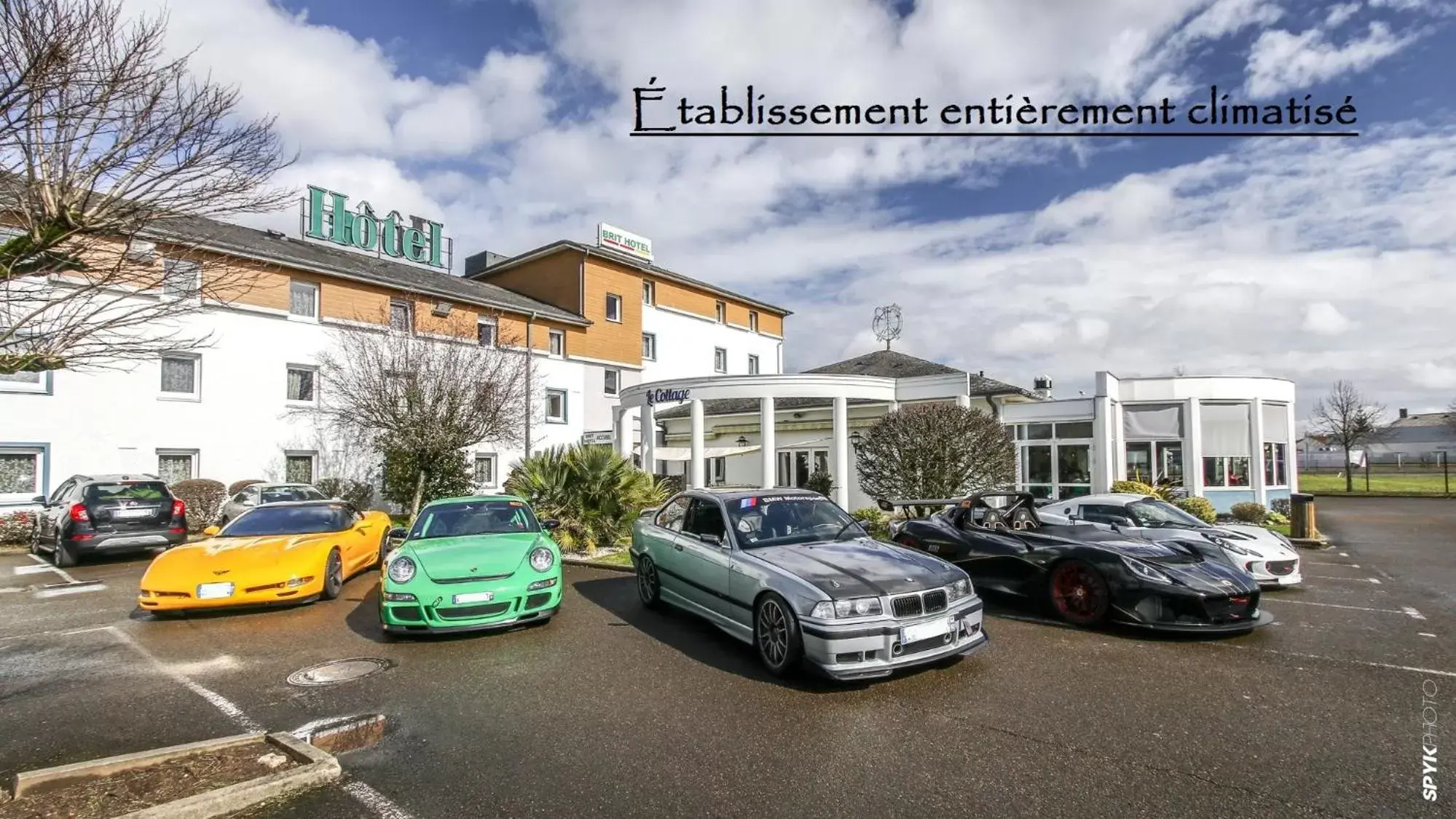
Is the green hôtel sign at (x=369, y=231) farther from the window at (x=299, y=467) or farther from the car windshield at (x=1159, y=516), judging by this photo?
the car windshield at (x=1159, y=516)

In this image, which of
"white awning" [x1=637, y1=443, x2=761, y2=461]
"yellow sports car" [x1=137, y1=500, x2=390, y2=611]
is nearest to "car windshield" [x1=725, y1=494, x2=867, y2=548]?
"yellow sports car" [x1=137, y1=500, x2=390, y2=611]

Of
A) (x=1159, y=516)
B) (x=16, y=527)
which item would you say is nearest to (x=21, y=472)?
(x=16, y=527)

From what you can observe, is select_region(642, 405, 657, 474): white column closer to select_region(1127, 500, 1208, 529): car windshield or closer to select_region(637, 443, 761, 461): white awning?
select_region(637, 443, 761, 461): white awning

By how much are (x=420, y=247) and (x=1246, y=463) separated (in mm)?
30569

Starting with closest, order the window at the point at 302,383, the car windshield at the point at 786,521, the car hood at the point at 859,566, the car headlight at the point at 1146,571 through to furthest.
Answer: the car hood at the point at 859,566, the car windshield at the point at 786,521, the car headlight at the point at 1146,571, the window at the point at 302,383

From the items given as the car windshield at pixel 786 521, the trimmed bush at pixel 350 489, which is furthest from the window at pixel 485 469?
the car windshield at pixel 786 521

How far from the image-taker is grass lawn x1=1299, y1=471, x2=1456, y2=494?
32281 millimetres

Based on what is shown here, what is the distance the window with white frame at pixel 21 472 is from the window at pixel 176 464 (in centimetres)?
231

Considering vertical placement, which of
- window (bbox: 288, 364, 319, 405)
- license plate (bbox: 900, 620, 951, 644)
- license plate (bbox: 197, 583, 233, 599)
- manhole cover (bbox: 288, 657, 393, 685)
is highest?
window (bbox: 288, 364, 319, 405)

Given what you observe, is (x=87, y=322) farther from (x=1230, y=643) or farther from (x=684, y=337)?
(x=684, y=337)

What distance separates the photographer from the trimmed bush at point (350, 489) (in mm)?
21750

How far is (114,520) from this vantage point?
12.7 m

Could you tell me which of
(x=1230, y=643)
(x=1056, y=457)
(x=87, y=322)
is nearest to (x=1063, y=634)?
(x=1230, y=643)

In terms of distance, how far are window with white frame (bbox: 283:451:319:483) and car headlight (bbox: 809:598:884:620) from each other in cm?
2142
